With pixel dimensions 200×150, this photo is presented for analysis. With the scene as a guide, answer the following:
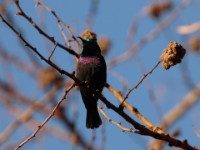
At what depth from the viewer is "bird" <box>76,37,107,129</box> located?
12.7 ft

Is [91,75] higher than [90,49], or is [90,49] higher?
[90,49]

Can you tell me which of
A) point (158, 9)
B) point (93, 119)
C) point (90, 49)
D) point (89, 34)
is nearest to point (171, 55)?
point (89, 34)

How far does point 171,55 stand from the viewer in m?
2.91

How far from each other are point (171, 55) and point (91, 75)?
110cm

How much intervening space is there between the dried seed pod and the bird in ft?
3.02

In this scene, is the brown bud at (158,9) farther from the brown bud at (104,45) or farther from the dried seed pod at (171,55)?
the dried seed pod at (171,55)

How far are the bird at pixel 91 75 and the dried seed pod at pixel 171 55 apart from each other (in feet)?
3.02

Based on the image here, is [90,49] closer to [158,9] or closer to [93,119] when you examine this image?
[93,119]

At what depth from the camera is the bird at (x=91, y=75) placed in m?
3.88

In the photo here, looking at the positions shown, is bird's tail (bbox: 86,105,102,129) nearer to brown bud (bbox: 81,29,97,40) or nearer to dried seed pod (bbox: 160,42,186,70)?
brown bud (bbox: 81,29,97,40)

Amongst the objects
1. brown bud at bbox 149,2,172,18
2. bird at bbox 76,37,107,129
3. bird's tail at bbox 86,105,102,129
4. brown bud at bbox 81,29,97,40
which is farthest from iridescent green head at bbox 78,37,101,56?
brown bud at bbox 149,2,172,18

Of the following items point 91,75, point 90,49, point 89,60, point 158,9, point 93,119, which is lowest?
point 93,119

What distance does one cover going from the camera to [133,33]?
14.8 ft

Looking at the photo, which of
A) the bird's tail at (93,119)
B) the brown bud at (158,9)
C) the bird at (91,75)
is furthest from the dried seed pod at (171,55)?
the brown bud at (158,9)
